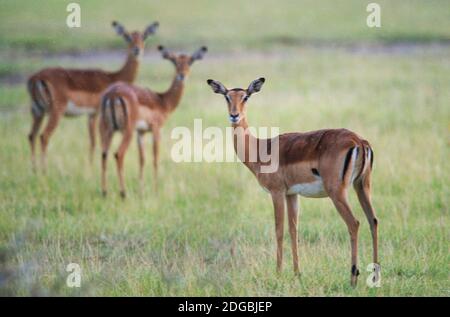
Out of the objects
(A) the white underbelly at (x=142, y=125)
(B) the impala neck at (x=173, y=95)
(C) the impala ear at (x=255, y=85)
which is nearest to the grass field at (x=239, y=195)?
(A) the white underbelly at (x=142, y=125)

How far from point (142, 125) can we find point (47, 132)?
4.62ft

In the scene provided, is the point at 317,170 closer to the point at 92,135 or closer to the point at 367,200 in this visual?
the point at 367,200

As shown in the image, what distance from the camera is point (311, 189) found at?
224 inches

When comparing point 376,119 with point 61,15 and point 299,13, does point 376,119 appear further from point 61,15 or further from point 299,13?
point 61,15

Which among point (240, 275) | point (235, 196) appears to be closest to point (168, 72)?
point (235, 196)

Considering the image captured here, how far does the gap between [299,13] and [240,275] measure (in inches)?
765

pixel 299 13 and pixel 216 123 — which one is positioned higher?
pixel 299 13

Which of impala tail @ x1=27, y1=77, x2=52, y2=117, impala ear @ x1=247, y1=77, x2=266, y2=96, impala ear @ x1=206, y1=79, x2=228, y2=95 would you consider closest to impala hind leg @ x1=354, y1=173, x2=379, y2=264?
impala ear @ x1=247, y1=77, x2=266, y2=96

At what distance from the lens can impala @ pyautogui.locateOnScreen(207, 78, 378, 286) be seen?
17.7 ft

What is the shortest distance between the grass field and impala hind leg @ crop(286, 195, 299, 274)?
110 millimetres

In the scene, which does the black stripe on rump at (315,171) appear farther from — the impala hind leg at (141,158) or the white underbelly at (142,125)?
the white underbelly at (142,125)

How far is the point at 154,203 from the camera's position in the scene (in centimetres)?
829

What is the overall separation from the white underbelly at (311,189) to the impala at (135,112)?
3232mm
